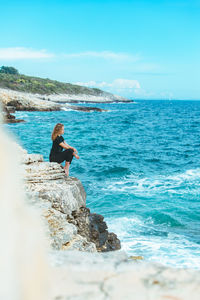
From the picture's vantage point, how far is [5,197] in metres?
2.21

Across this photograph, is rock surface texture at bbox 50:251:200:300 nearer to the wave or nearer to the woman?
the woman

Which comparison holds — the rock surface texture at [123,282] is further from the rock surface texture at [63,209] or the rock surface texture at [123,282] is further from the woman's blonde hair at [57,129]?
the woman's blonde hair at [57,129]

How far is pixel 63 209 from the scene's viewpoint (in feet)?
21.9

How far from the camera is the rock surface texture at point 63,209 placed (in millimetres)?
5532

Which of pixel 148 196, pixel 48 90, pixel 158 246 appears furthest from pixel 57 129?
pixel 48 90

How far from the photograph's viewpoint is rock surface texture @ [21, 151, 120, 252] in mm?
5532

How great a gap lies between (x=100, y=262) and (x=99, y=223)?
5.87 meters

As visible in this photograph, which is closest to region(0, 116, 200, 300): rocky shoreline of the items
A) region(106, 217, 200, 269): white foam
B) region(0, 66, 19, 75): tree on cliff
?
region(106, 217, 200, 269): white foam

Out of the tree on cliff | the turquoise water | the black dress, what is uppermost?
the tree on cliff

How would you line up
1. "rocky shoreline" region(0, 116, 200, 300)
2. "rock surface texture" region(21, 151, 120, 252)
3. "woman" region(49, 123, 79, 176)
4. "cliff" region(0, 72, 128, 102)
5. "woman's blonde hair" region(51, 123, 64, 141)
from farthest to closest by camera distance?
"cliff" region(0, 72, 128, 102), "woman" region(49, 123, 79, 176), "woman's blonde hair" region(51, 123, 64, 141), "rock surface texture" region(21, 151, 120, 252), "rocky shoreline" region(0, 116, 200, 300)

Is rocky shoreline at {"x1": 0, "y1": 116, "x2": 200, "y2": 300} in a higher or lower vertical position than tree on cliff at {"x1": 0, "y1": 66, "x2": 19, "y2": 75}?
lower

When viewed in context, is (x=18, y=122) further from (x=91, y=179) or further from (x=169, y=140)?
(x=91, y=179)

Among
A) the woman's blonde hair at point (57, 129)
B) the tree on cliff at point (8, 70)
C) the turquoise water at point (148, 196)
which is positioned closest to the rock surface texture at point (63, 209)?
the woman's blonde hair at point (57, 129)

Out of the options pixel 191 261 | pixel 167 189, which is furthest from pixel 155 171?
pixel 191 261
